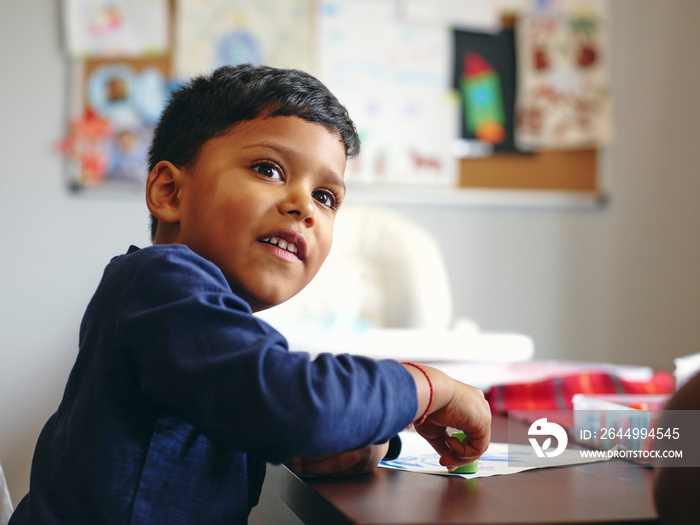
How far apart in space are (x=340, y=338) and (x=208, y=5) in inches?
67.2

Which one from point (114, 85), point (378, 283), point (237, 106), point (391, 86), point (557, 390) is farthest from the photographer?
point (391, 86)

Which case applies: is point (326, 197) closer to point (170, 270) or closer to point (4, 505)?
point (170, 270)

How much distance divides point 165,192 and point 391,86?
77.6 inches

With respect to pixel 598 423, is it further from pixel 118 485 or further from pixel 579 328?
pixel 579 328

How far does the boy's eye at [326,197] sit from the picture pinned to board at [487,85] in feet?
6.43

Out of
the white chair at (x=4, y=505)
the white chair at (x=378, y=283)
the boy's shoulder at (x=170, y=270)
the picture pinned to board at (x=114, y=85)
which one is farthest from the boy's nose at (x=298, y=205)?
the picture pinned to board at (x=114, y=85)

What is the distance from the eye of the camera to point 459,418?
0.55m

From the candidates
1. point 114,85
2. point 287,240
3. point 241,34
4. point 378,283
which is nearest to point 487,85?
point 241,34

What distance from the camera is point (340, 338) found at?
116 cm

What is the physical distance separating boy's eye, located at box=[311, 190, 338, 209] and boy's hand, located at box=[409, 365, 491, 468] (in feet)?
0.78

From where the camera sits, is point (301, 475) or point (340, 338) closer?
point (301, 475)

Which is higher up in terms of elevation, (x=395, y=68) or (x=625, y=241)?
(x=395, y=68)

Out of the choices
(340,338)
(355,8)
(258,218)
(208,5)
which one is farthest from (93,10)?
(258,218)

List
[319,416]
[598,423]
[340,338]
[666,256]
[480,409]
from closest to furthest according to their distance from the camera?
[319,416] → [480,409] → [598,423] → [340,338] → [666,256]
